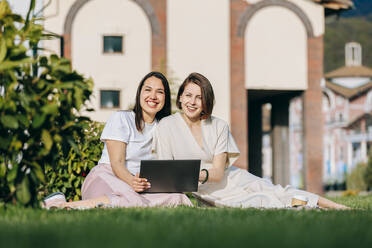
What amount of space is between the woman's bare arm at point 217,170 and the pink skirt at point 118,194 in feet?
1.16

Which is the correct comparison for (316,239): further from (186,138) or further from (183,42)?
(183,42)

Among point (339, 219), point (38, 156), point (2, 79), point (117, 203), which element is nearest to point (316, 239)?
point (339, 219)

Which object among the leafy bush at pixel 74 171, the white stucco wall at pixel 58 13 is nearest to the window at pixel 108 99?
the white stucco wall at pixel 58 13

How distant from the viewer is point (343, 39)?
13625cm

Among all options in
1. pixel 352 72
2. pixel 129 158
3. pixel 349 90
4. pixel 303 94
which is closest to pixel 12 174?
pixel 129 158

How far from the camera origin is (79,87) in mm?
5180

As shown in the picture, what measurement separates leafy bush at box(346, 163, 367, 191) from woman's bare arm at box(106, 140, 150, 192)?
29030mm

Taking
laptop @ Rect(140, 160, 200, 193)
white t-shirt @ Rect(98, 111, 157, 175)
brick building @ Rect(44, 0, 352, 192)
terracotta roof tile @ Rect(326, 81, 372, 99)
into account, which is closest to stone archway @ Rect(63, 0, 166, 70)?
brick building @ Rect(44, 0, 352, 192)

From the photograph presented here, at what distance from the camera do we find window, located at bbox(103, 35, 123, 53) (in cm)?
2633

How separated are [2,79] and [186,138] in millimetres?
2811

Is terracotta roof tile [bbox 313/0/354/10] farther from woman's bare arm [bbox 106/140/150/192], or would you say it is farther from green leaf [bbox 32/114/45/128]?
green leaf [bbox 32/114/45/128]

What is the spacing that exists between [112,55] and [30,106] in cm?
2146

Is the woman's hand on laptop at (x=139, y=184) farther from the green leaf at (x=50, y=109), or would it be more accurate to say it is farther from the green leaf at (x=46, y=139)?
the green leaf at (x=50, y=109)

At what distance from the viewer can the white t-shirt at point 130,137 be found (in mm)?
7318
